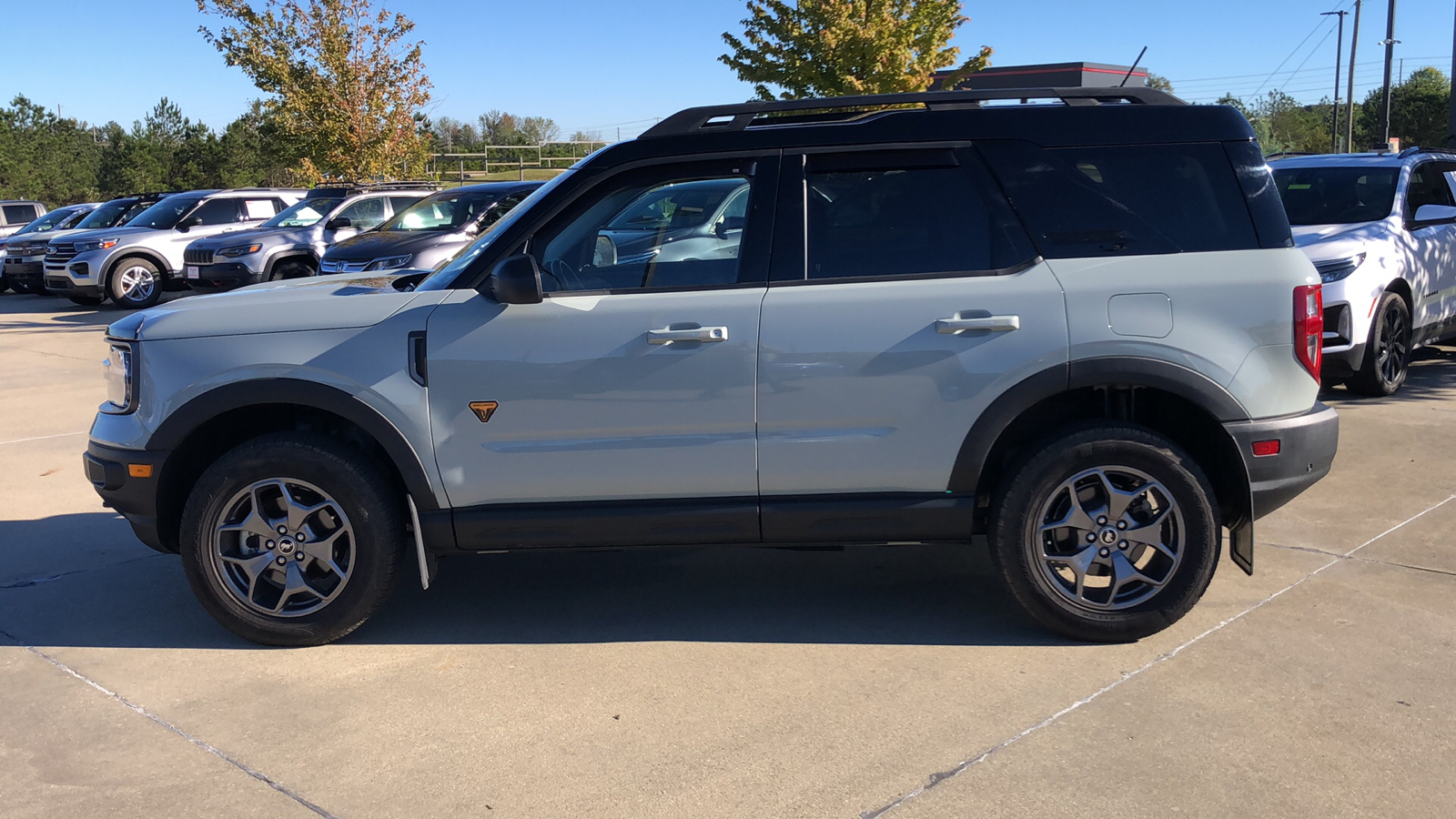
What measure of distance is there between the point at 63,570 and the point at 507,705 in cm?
279

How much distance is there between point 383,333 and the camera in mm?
4207

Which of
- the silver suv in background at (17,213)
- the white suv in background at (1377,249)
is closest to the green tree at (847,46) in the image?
the white suv in background at (1377,249)

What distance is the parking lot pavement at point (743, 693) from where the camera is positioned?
10.7 ft

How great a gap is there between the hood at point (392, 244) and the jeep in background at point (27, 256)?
1034 cm

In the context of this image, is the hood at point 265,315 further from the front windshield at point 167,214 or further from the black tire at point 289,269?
the front windshield at point 167,214

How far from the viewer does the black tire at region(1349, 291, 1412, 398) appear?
27.4 feet

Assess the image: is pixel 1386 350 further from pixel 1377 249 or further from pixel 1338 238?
pixel 1338 238

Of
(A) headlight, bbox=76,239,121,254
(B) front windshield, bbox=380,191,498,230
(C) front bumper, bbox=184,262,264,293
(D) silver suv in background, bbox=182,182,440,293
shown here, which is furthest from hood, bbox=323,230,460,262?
(A) headlight, bbox=76,239,121,254

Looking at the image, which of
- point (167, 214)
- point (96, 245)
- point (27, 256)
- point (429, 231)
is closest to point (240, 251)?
point (96, 245)

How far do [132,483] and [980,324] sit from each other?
3.15 m

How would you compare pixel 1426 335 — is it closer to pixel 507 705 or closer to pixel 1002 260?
pixel 1002 260

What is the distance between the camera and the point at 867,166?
4258 mm

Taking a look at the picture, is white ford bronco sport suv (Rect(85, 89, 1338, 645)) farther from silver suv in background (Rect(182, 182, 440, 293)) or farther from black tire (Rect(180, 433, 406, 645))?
silver suv in background (Rect(182, 182, 440, 293))

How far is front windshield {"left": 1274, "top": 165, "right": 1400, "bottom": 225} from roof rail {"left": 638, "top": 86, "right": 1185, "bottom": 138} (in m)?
5.38
